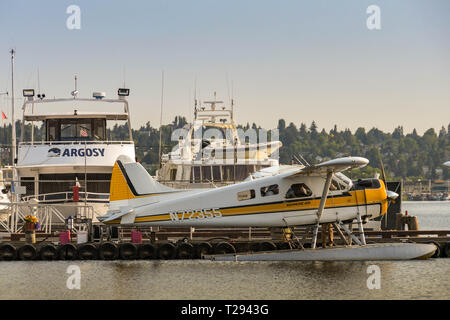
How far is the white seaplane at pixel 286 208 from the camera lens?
24.0m

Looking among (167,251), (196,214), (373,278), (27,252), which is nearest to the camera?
(373,278)

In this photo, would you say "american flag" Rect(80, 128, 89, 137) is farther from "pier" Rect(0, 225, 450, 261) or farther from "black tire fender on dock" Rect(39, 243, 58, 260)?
"black tire fender on dock" Rect(39, 243, 58, 260)

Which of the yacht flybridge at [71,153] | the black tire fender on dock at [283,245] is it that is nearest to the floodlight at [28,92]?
the yacht flybridge at [71,153]

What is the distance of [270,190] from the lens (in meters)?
24.2

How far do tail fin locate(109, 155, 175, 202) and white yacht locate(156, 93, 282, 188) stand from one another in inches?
Result: 488

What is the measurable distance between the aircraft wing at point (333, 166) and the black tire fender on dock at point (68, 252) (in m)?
7.21

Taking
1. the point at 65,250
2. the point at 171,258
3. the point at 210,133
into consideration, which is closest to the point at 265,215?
the point at 171,258

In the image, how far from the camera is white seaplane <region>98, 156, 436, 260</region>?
78.8ft

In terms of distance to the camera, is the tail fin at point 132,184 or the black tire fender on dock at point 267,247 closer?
the tail fin at point 132,184

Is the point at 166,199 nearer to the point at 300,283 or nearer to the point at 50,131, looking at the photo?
the point at 300,283

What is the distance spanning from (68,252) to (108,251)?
1.26 metres

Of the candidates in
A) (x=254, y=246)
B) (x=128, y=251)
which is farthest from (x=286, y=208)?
(x=128, y=251)

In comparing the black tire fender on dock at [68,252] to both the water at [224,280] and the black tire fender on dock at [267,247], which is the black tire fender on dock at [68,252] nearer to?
the water at [224,280]

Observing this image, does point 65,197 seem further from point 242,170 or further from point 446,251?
point 446,251
